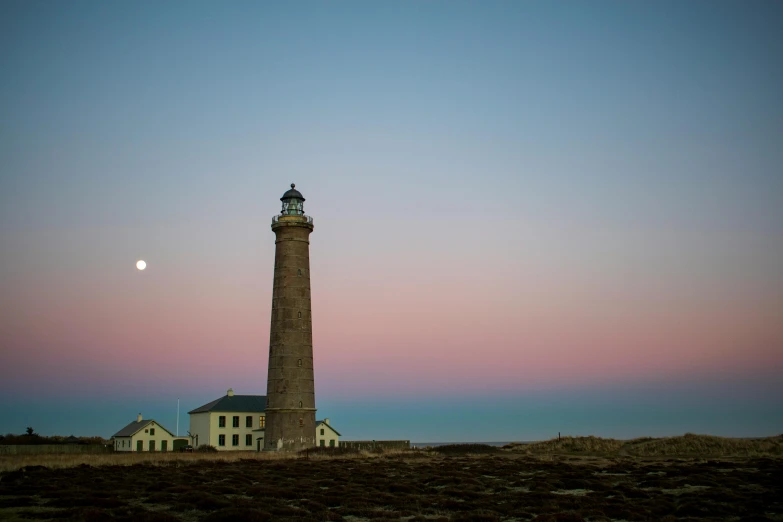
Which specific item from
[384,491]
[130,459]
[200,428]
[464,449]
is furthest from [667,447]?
[200,428]

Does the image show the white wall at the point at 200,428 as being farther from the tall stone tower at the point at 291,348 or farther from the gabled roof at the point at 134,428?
the tall stone tower at the point at 291,348

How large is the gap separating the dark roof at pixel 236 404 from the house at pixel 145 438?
11.7 ft

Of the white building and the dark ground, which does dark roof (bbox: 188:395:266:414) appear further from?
the dark ground

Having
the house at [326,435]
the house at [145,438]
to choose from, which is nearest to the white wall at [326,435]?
the house at [326,435]

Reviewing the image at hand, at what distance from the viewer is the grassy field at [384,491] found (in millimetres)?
20656

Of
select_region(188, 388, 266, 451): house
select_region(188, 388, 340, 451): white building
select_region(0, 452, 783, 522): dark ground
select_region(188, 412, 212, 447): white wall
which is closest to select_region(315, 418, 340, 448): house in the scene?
select_region(188, 388, 340, 451): white building

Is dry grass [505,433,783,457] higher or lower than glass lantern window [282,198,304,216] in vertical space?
lower

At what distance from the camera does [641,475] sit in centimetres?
3309

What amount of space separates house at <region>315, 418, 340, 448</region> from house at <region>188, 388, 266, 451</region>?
4.94 metres

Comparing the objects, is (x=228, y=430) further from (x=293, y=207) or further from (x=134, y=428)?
(x=293, y=207)

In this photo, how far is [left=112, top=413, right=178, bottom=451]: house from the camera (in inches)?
2422

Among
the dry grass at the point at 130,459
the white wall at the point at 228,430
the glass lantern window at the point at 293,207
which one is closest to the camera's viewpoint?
the dry grass at the point at 130,459

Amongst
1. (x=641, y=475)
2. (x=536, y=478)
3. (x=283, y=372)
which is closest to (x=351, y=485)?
(x=536, y=478)

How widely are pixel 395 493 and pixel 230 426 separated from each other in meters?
38.7
